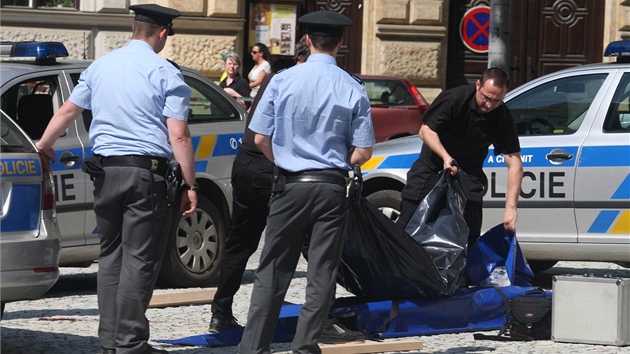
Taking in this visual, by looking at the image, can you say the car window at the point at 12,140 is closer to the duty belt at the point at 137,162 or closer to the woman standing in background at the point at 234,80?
the duty belt at the point at 137,162

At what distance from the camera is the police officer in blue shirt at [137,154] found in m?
6.06

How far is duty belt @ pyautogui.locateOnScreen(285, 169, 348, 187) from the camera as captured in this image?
5.89m

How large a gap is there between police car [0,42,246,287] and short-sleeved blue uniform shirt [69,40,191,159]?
2393mm

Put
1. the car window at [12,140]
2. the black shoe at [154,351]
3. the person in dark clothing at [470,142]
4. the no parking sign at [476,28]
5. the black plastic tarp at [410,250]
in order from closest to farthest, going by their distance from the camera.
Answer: the black shoe at [154,351] → the car window at [12,140] → the black plastic tarp at [410,250] → the person in dark clothing at [470,142] → the no parking sign at [476,28]

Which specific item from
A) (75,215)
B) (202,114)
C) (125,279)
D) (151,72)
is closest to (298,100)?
(151,72)

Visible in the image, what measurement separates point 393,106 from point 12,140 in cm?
1189

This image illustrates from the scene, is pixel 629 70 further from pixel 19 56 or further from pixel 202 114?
pixel 19 56

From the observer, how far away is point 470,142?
7.68 m

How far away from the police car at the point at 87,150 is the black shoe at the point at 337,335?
234cm

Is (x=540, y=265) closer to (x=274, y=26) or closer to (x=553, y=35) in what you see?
(x=274, y=26)

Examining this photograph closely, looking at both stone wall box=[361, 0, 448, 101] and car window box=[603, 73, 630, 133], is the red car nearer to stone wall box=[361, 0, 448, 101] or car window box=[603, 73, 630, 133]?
stone wall box=[361, 0, 448, 101]

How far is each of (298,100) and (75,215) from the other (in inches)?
123

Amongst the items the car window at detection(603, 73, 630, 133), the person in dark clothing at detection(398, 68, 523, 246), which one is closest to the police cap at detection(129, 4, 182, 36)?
the person in dark clothing at detection(398, 68, 523, 246)

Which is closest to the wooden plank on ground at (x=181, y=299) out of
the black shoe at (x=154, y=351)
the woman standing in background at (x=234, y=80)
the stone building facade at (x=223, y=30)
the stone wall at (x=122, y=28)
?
the black shoe at (x=154, y=351)
